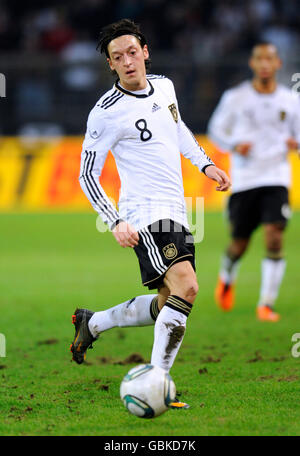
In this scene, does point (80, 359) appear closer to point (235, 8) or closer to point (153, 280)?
point (153, 280)

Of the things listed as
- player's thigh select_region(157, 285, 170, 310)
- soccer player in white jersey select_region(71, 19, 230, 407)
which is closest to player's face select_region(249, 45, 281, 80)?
soccer player in white jersey select_region(71, 19, 230, 407)

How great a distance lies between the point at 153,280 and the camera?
5.23m

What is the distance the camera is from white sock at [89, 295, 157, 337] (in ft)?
18.8

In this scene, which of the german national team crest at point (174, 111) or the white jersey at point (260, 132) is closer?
the german national team crest at point (174, 111)

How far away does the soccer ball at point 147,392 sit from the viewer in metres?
4.48

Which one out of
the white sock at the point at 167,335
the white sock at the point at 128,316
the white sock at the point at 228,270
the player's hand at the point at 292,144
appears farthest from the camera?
the white sock at the point at 228,270

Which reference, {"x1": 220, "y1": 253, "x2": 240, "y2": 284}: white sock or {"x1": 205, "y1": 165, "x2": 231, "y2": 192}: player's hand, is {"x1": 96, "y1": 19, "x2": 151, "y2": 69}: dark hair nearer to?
{"x1": 205, "y1": 165, "x2": 231, "y2": 192}: player's hand

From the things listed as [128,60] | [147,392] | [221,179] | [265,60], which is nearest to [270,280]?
[265,60]

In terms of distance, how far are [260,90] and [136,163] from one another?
12.2 ft

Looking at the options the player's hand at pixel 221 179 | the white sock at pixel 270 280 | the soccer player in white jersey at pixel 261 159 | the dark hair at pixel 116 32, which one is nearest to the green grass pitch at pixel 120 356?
the white sock at pixel 270 280

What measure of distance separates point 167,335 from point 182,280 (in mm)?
343

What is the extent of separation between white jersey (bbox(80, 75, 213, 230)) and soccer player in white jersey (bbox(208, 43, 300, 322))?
3.09 meters

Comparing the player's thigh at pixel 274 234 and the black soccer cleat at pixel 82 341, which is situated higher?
the player's thigh at pixel 274 234

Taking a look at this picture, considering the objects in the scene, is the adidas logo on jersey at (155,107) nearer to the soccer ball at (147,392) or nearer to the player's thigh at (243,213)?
the soccer ball at (147,392)
